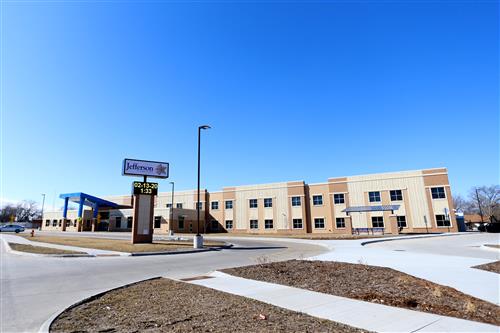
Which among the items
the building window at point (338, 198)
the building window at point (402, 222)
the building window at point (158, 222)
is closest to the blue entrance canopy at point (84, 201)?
the building window at point (158, 222)

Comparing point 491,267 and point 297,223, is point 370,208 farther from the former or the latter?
point 491,267

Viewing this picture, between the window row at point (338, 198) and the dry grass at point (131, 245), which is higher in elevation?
the window row at point (338, 198)

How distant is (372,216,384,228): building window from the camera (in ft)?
161

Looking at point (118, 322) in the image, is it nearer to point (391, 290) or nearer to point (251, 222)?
point (391, 290)

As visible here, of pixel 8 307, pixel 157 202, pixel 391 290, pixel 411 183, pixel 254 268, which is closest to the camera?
pixel 8 307

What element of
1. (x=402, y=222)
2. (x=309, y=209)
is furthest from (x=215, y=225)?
(x=402, y=222)

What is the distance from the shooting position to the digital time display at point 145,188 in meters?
28.2

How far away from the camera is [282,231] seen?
56.2 metres

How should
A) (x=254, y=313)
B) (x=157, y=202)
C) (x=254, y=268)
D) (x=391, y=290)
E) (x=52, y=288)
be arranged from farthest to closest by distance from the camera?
(x=157, y=202), (x=254, y=268), (x=52, y=288), (x=391, y=290), (x=254, y=313)

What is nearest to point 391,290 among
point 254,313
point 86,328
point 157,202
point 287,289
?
point 287,289

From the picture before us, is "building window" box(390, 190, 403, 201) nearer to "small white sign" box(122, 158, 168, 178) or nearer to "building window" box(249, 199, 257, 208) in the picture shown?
"building window" box(249, 199, 257, 208)

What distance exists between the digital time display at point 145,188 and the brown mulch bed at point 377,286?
19.4 m

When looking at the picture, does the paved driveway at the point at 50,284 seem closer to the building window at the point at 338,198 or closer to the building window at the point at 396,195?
the building window at the point at 338,198

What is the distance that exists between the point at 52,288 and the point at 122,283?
1.86 metres
